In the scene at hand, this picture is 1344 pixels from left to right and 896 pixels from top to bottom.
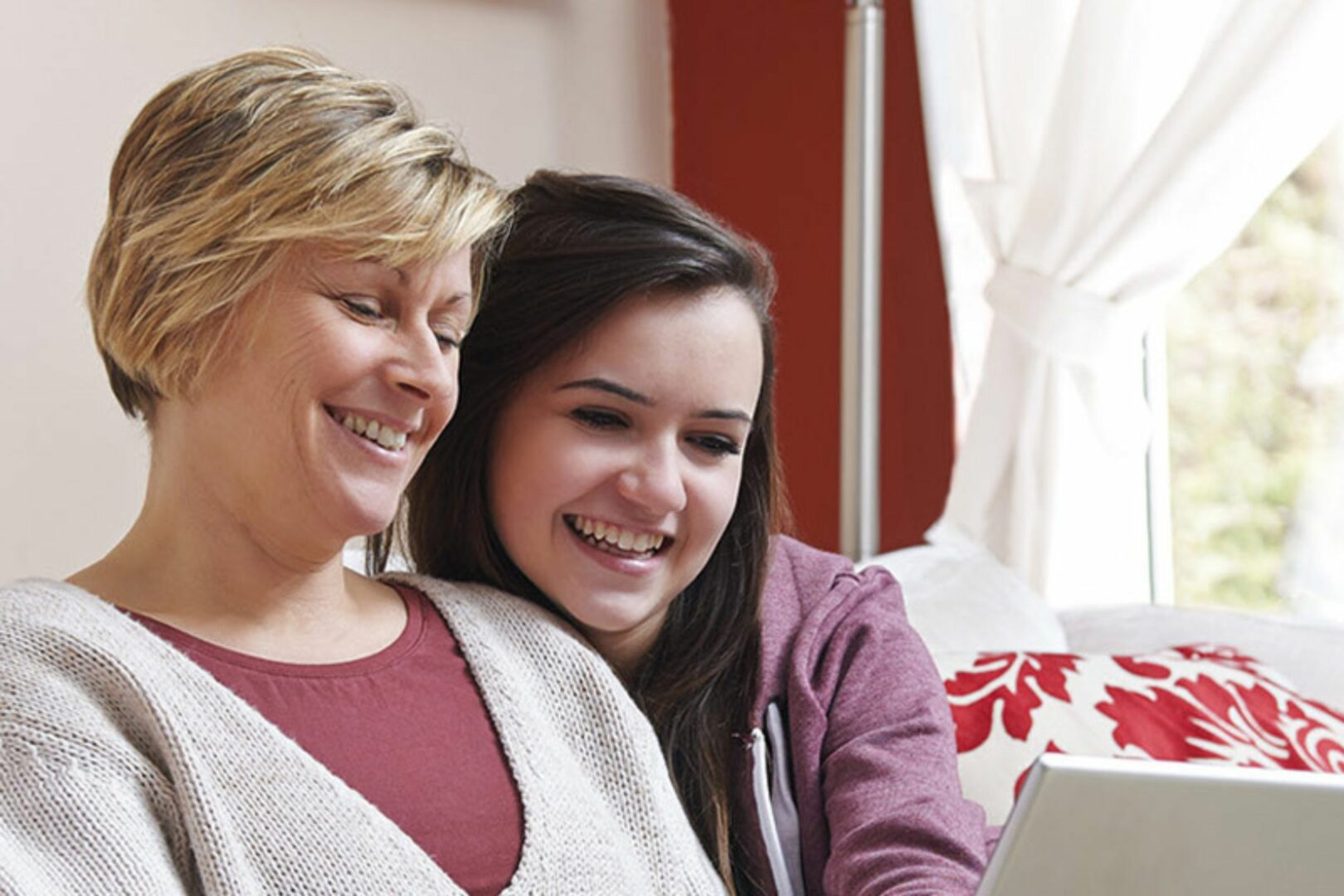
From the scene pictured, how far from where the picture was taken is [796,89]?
3.13 meters

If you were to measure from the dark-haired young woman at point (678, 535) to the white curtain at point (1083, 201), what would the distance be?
1184 millimetres

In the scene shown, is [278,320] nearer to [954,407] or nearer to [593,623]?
[593,623]

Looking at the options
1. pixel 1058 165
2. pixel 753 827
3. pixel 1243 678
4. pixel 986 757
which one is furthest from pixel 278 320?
pixel 1058 165

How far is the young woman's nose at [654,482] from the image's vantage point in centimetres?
138

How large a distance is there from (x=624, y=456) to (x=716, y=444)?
3.4 inches

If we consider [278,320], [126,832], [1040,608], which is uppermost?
[278,320]

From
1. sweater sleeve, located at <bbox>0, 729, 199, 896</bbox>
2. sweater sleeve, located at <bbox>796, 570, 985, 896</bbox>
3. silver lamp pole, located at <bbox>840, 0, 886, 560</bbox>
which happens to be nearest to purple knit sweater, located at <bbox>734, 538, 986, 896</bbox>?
sweater sleeve, located at <bbox>796, 570, 985, 896</bbox>

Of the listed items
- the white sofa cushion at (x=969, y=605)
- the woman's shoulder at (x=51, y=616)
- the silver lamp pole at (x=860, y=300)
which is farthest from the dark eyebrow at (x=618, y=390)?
the silver lamp pole at (x=860, y=300)

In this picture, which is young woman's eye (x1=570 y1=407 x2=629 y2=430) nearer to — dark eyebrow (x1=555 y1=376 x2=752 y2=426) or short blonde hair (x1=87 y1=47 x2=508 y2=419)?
dark eyebrow (x1=555 y1=376 x2=752 y2=426)

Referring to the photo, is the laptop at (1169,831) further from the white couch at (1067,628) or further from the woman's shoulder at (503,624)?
the white couch at (1067,628)

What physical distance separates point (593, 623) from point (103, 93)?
36.1 inches

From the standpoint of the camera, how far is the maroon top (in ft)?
3.72

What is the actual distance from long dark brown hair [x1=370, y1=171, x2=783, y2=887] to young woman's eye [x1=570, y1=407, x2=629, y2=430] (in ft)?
0.16

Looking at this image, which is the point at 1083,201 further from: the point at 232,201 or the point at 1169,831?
the point at 1169,831
